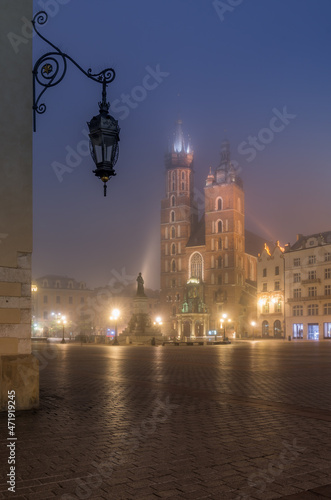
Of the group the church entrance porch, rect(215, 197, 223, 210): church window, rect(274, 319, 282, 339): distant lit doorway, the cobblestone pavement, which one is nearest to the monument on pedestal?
Answer: rect(274, 319, 282, 339): distant lit doorway

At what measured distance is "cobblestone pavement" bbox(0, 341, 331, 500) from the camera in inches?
164

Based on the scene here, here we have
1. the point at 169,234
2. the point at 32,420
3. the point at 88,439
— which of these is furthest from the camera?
the point at 169,234

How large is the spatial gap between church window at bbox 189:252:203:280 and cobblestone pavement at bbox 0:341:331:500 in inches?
3580

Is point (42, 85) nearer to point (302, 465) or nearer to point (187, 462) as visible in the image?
point (187, 462)

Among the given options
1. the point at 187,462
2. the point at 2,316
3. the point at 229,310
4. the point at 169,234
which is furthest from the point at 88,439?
the point at 169,234

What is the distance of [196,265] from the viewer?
103 meters

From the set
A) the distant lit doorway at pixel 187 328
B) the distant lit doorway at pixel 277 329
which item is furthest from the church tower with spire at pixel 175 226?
the distant lit doorway at pixel 277 329

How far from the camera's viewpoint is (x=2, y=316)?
323 inches

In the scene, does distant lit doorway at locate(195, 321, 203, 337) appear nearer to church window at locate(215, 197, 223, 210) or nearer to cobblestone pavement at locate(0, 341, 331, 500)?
church window at locate(215, 197, 223, 210)

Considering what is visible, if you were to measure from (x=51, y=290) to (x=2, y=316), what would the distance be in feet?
351

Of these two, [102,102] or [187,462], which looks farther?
[102,102]

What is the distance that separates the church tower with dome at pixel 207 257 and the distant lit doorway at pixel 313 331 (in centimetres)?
2001

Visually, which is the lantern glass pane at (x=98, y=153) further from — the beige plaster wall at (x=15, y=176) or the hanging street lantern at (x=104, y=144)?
the beige plaster wall at (x=15, y=176)

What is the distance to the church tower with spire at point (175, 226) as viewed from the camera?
339ft
